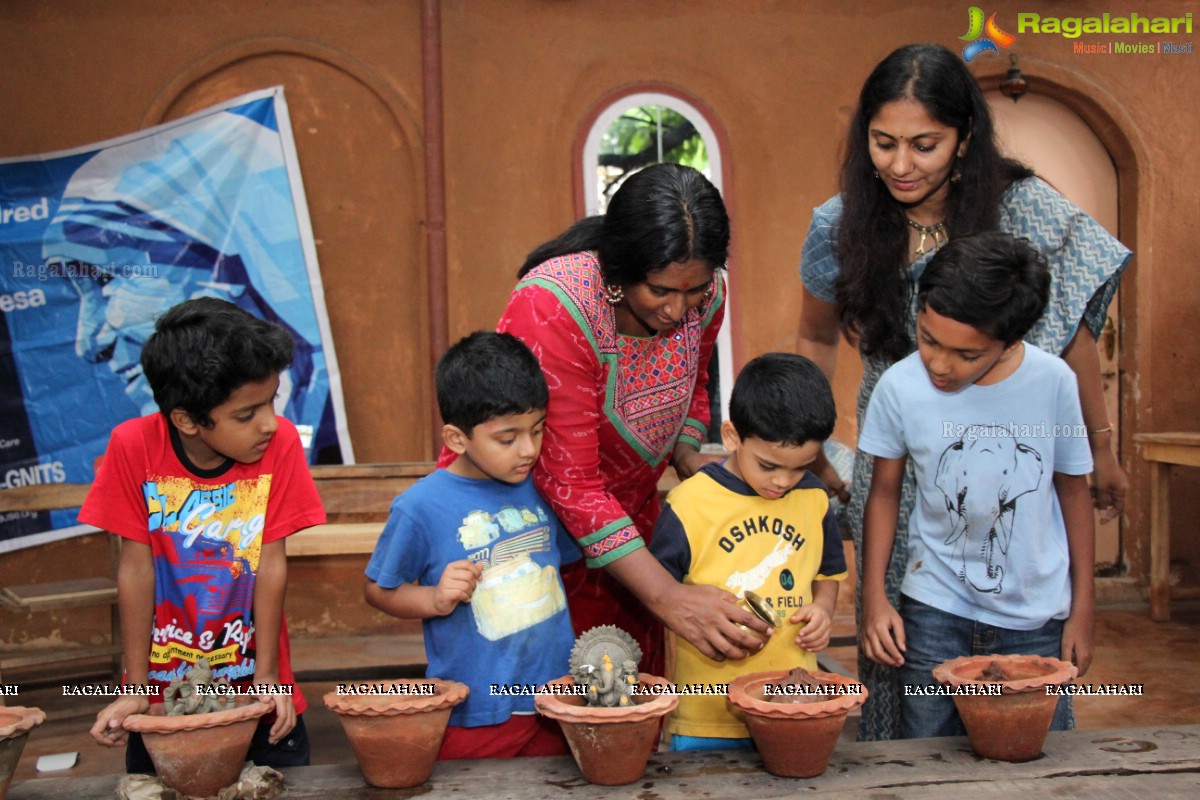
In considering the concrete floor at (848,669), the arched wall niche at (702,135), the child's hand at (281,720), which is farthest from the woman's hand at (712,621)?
the arched wall niche at (702,135)

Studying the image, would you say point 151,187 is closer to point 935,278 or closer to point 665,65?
point 665,65

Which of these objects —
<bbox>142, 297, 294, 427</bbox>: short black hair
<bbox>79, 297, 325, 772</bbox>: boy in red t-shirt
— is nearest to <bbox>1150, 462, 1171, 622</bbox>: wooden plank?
<bbox>79, 297, 325, 772</bbox>: boy in red t-shirt

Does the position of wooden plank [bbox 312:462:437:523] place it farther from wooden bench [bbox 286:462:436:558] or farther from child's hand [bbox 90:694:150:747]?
child's hand [bbox 90:694:150:747]

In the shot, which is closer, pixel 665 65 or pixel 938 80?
pixel 938 80

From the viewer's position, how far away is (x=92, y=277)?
5266 millimetres

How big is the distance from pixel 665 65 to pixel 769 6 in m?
0.65

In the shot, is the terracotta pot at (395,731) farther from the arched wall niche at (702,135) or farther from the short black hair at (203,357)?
the arched wall niche at (702,135)

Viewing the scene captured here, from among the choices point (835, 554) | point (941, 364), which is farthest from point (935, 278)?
point (835, 554)

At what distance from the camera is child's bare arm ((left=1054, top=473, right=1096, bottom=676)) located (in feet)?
7.18

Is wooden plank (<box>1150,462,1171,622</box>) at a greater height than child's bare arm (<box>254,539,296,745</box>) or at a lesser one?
lesser

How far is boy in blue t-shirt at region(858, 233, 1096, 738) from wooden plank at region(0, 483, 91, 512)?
3554mm

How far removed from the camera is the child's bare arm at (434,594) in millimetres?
1968

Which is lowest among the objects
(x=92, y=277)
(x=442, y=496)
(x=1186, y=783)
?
(x=1186, y=783)

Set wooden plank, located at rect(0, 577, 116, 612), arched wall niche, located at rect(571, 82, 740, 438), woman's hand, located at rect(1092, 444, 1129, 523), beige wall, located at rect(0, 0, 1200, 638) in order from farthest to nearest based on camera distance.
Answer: arched wall niche, located at rect(571, 82, 740, 438)
beige wall, located at rect(0, 0, 1200, 638)
wooden plank, located at rect(0, 577, 116, 612)
woman's hand, located at rect(1092, 444, 1129, 523)
